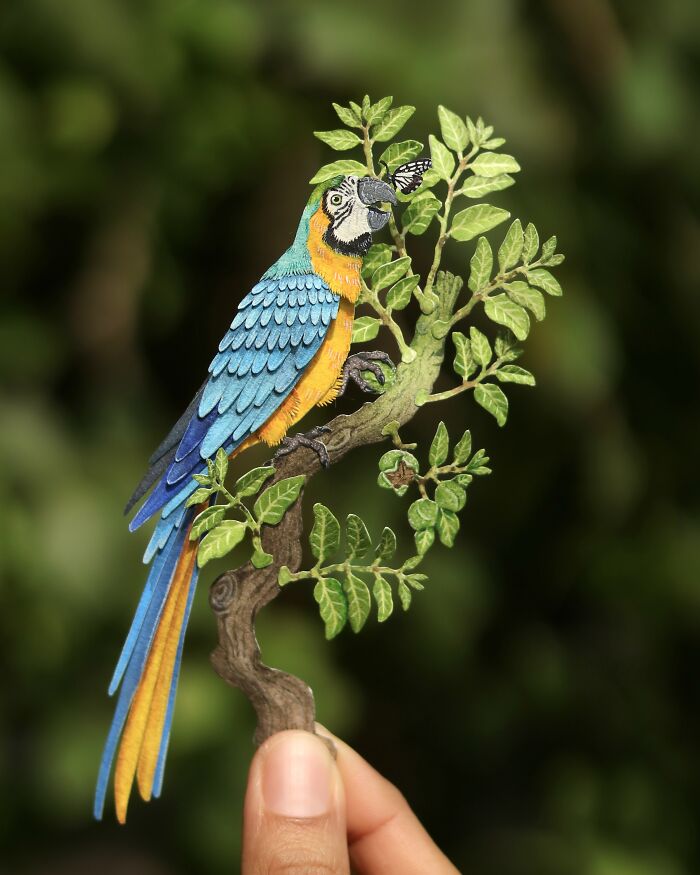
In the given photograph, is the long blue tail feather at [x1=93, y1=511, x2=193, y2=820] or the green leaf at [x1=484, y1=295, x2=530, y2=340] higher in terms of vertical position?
the green leaf at [x1=484, y1=295, x2=530, y2=340]

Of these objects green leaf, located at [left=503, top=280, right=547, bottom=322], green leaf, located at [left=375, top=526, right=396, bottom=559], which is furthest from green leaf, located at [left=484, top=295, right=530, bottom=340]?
green leaf, located at [left=375, top=526, right=396, bottom=559]

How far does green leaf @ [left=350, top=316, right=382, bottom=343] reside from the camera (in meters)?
0.98

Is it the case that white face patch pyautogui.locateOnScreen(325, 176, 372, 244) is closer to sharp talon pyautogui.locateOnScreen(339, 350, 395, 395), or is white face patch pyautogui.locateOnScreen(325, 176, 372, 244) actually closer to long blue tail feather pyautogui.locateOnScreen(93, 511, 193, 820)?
sharp talon pyautogui.locateOnScreen(339, 350, 395, 395)

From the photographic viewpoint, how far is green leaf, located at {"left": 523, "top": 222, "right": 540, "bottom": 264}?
0.96m

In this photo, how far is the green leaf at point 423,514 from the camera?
961 mm

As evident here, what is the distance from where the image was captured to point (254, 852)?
958 mm

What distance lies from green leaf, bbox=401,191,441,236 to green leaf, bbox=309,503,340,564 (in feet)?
0.92

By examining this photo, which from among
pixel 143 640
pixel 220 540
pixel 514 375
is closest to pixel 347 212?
pixel 514 375

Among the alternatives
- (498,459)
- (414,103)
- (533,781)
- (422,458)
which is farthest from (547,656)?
(414,103)

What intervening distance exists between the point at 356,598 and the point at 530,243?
0.37 m

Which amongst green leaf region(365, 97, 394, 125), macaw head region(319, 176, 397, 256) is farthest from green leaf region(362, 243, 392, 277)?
green leaf region(365, 97, 394, 125)

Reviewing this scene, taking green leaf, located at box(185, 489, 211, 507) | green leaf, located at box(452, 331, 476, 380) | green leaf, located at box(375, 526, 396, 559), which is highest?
green leaf, located at box(452, 331, 476, 380)

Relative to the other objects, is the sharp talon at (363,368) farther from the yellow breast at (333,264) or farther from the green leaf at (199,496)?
the green leaf at (199,496)

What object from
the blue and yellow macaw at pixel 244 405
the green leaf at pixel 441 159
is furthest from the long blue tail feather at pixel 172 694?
the green leaf at pixel 441 159
